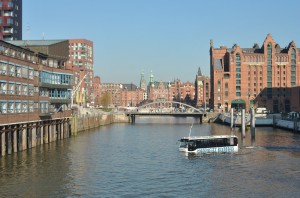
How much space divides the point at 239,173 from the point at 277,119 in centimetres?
8935

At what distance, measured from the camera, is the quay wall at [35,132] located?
6669 cm

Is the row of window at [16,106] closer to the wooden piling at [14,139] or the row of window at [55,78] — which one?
the wooden piling at [14,139]

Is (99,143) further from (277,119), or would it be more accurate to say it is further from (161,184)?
(277,119)

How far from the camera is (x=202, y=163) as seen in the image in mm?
62062

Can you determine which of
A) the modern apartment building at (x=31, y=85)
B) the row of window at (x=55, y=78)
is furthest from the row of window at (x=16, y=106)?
the row of window at (x=55, y=78)

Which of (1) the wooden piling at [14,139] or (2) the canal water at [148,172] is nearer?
(2) the canal water at [148,172]

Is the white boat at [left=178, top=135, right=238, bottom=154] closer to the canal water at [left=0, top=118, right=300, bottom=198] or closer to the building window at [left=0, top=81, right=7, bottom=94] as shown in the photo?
the canal water at [left=0, top=118, right=300, bottom=198]

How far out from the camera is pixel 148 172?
54.8m

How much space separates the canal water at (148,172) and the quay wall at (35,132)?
1.71 m

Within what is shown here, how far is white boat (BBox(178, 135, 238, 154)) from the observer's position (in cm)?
7255

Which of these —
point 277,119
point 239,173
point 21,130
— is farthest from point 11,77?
point 277,119

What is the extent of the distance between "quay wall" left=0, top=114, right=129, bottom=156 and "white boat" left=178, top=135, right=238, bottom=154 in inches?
1011

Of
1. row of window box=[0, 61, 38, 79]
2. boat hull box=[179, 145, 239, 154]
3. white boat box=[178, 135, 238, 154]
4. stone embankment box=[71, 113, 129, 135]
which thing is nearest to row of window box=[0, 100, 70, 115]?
row of window box=[0, 61, 38, 79]

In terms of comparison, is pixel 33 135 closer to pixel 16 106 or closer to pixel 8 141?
pixel 16 106
